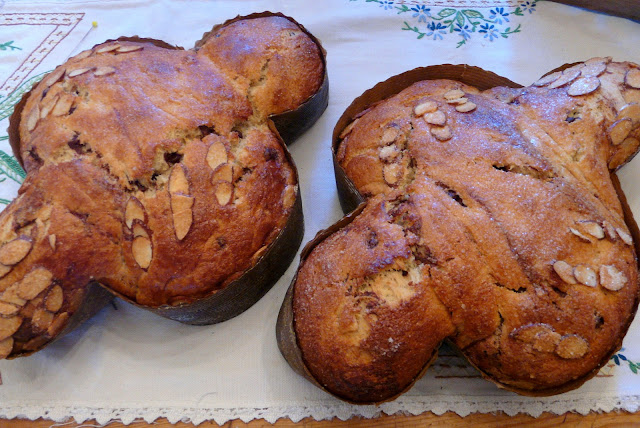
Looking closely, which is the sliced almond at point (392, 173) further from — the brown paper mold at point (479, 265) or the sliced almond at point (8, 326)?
the sliced almond at point (8, 326)

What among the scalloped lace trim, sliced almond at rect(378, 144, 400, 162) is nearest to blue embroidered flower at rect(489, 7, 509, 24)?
sliced almond at rect(378, 144, 400, 162)

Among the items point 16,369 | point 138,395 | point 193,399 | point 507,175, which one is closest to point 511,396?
point 507,175

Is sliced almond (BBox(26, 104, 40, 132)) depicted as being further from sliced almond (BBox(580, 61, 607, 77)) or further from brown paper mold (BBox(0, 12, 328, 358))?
sliced almond (BBox(580, 61, 607, 77))

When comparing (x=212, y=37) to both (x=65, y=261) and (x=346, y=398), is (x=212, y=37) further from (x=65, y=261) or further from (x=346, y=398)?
(x=346, y=398)

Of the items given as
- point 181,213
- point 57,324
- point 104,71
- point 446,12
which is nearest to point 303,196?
point 181,213

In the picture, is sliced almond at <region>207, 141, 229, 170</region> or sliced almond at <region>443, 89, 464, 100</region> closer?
sliced almond at <region>207, 141, 229, 170</region>

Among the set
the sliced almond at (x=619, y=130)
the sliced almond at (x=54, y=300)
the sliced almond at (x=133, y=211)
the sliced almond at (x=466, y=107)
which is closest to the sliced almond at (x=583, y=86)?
the sliced almond at (x=619, y=130)
